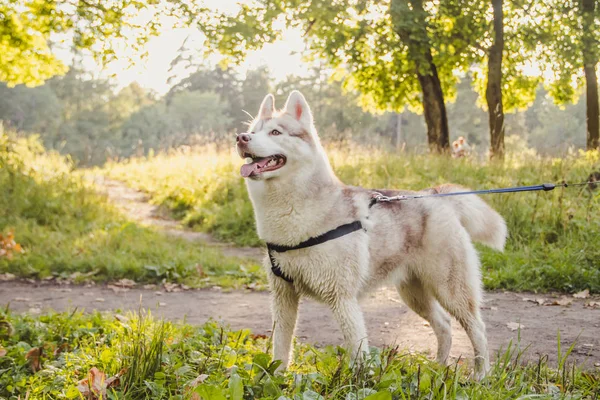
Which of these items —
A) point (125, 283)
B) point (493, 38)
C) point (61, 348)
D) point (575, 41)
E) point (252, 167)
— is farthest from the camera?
point (575, 41)

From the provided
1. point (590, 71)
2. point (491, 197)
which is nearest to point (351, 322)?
point (491, 197)

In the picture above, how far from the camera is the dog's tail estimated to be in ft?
13.6

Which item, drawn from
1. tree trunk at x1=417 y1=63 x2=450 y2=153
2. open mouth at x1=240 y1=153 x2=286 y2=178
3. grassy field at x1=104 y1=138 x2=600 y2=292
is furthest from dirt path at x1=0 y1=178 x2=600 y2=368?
tree trunk at x1=417 y1=63 x2=450 y2=153

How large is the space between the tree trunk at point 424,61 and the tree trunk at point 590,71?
4358 millimetres

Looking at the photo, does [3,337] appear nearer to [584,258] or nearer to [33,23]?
[584,258]

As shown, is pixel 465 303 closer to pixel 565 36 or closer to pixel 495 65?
pixel 495 65

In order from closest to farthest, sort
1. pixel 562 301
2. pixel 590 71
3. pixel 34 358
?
pixel 34 358 → pixel 562 301 → pixel 590 71

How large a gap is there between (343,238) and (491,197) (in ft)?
19.3

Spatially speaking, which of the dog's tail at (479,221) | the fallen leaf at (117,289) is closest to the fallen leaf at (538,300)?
the dog's tail at (479,221)

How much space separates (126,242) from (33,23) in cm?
655

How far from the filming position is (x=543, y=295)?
6.36 metres

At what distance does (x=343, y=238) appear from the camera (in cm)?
346

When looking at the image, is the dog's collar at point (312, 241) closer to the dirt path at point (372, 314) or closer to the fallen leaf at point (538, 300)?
the dirt path at point (372, 314)

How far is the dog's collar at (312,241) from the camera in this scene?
3.42 metres
